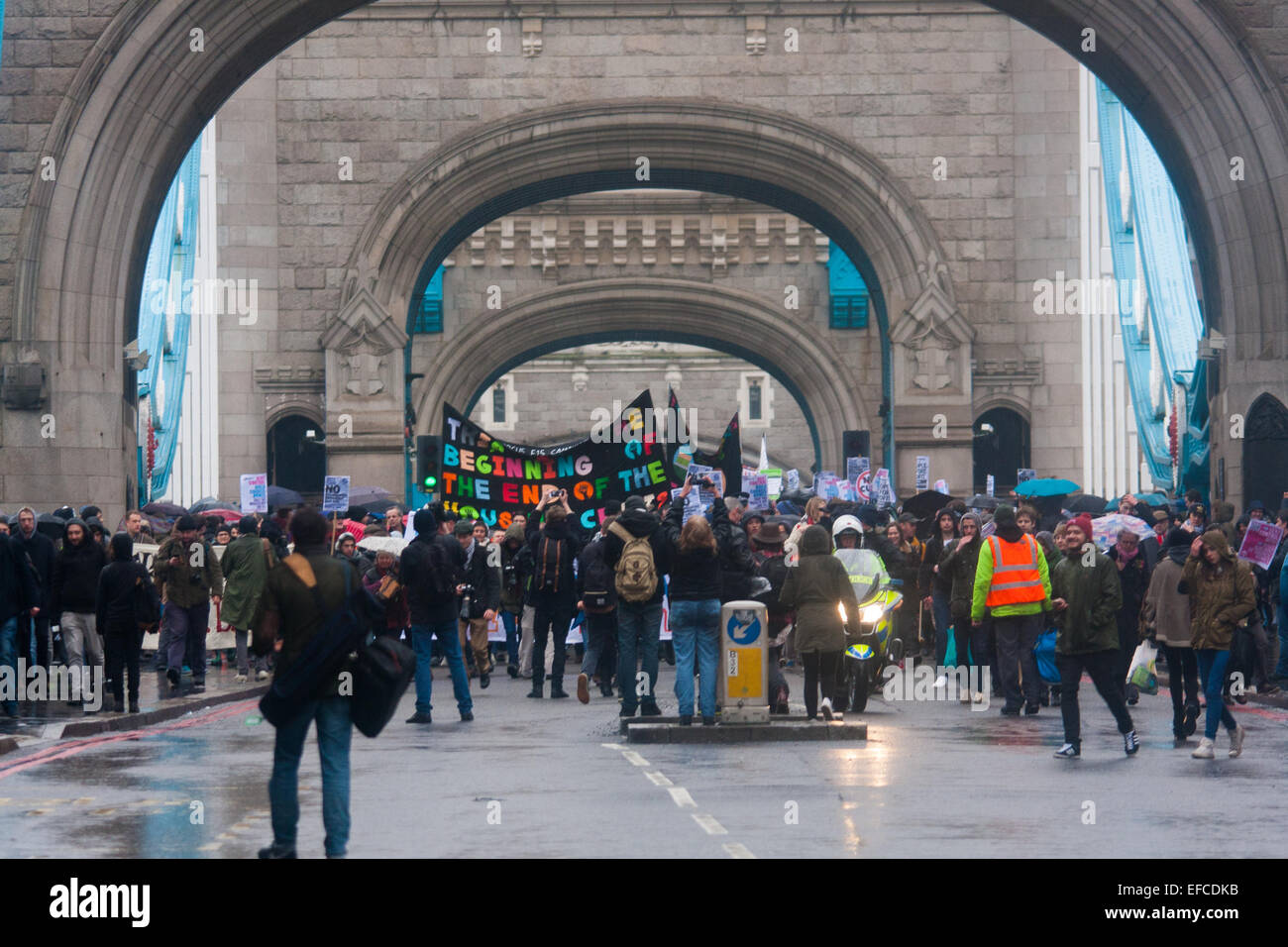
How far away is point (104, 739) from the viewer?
15.8 m

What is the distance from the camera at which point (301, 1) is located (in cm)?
2170

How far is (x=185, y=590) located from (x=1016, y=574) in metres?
8.11

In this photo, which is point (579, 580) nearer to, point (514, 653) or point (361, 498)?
point (514, 653)

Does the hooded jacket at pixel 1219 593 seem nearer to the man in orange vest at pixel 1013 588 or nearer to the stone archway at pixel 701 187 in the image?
the man in orange vest at pixel 1013 588

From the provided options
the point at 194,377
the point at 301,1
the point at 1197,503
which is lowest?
the point at 1197,503

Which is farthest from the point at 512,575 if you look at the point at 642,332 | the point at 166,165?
the point at 642,332

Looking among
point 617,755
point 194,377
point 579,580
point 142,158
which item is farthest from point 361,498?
point 617,755

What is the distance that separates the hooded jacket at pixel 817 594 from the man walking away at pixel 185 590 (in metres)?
6.69

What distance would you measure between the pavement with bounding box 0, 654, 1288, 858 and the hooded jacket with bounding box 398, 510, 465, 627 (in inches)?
37.3

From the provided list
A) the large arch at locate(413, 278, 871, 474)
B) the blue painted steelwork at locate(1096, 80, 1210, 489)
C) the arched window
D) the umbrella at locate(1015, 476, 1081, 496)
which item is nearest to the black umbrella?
the umbrella at locate(1015, 476, 1081, 496)

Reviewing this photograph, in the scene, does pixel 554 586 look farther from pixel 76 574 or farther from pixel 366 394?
pixel 366 394

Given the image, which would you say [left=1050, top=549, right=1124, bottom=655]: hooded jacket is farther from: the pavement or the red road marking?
the red road marking

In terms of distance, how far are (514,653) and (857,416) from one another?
65.4ft

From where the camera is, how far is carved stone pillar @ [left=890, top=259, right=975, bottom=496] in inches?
1414
